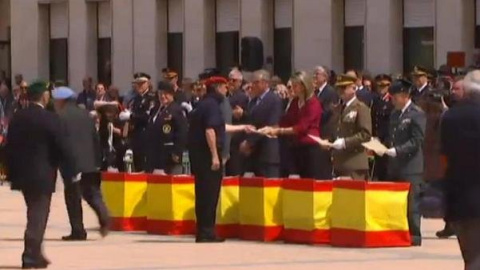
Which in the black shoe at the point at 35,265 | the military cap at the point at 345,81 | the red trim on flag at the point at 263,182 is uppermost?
the military cap at the point at 345,81

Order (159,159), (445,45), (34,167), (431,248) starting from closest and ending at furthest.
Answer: (34,167) < (431,248) < (159,159) < (445,45)

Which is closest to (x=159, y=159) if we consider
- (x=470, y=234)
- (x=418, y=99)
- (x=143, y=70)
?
(x=418, y=99)

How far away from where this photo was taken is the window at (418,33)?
123 ft

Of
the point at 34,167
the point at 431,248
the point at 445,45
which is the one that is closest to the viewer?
the point at 34,167

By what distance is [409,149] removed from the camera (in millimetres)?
20844

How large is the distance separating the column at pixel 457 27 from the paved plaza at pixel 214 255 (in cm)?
1357

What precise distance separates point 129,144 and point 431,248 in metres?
10.3

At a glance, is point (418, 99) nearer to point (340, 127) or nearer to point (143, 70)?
point (340, 127)

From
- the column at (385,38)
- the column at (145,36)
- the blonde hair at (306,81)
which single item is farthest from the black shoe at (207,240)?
the column at (145,36)

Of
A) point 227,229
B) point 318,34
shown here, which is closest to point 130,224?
point 227,229

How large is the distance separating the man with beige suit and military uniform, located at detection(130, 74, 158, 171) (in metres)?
5.84

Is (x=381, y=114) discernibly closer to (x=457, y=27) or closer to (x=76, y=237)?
(x=76, y=237)

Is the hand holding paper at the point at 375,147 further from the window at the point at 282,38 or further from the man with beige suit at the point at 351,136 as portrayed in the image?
the window at the point at 282,38

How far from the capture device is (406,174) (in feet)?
68.9
